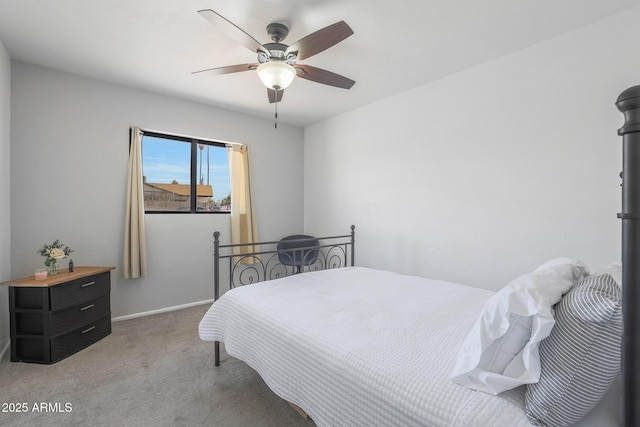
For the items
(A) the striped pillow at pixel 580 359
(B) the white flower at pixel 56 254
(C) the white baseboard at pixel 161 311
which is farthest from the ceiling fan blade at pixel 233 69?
(C) the white baseboard at pixel 161 311

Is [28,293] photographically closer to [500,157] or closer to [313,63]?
[313,63]

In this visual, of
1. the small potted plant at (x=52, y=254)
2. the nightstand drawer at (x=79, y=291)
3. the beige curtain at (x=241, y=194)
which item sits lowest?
the nightstand drawer at (x=79, y=291)

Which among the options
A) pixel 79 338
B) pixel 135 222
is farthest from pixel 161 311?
pixel 135 222

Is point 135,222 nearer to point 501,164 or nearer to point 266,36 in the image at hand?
point 266,36

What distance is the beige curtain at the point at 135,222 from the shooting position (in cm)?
312

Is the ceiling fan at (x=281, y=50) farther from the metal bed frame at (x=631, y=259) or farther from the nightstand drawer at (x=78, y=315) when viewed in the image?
the nightstand drawer at (x=78, y=315)

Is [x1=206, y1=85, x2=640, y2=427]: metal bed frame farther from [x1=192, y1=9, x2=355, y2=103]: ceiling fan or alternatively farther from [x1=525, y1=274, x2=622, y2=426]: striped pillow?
[x1=192, y1=9, x2=355, y2=103]: ceiling fan

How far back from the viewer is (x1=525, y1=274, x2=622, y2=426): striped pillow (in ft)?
2.48

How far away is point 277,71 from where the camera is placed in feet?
6.45

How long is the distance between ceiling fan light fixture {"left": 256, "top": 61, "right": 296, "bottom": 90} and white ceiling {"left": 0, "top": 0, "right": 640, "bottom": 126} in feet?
1.14

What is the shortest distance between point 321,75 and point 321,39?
44 cm

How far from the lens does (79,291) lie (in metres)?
2.51

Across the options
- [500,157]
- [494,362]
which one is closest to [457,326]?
[494,362]

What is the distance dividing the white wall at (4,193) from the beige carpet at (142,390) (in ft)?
1.24
